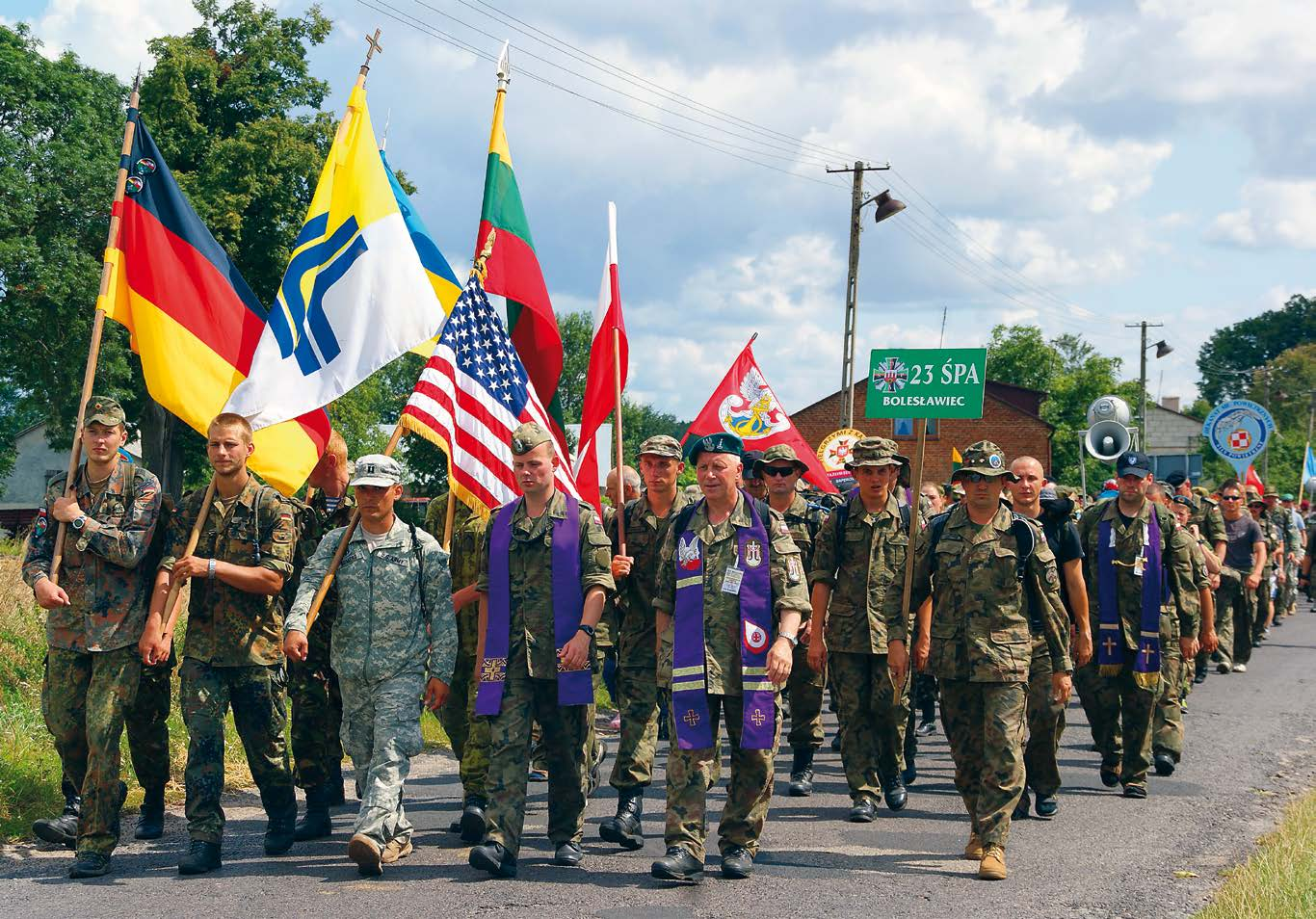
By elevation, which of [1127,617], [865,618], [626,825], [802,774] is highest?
[1127,617]

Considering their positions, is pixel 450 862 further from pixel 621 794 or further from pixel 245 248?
pixel 245 248

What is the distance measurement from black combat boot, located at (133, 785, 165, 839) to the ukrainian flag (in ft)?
7.13

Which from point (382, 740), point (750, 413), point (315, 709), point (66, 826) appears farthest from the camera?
point (750, 413)

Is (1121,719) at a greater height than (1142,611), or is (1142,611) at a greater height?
(1142,611)

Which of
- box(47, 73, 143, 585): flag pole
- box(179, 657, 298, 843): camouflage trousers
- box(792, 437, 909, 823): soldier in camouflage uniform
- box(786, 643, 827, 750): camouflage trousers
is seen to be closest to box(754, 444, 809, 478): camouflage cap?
box(792, 437, 909, 823): soldier in camouflage uniform

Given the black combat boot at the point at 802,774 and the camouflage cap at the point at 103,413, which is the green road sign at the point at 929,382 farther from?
the camouflage cap at the point at 103,413

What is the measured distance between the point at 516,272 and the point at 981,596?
3659 millimetres

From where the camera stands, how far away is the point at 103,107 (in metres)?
35.9

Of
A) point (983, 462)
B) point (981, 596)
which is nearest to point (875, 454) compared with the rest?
point (983, 462)

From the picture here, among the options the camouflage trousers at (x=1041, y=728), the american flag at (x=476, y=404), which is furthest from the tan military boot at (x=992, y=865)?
the american flag at (x=476, y=404)

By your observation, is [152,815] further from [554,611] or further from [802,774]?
[802,774]

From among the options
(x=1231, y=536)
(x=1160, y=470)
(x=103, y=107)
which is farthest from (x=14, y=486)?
(x=1231, y=536)

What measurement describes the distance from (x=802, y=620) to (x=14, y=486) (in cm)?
7595

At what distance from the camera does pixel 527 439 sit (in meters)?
6.53
